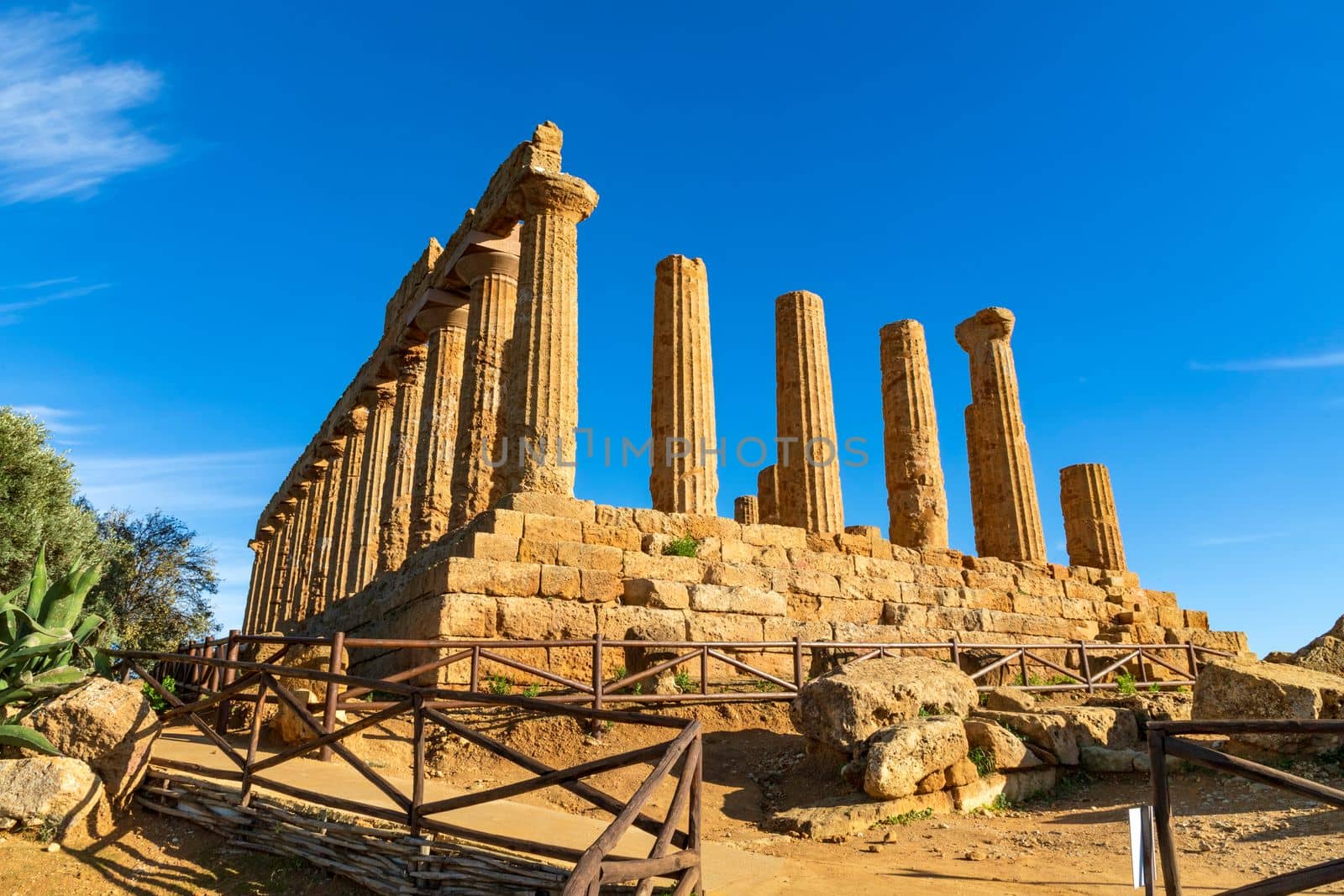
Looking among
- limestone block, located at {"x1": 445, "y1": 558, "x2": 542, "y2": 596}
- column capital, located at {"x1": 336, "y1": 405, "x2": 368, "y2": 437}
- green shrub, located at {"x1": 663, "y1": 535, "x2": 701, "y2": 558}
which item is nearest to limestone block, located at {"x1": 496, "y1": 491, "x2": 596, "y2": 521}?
limestone block, located at {"x1": 445, "y1": 558, "x2": 542, "y2": 596}

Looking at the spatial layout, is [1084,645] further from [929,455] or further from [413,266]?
[413,266]

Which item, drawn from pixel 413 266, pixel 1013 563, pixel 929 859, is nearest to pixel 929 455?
pixel 1013 563

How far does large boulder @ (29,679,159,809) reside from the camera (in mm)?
6184

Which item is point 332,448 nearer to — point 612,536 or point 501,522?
point 612,536

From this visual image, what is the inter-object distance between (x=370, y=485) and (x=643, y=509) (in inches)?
381

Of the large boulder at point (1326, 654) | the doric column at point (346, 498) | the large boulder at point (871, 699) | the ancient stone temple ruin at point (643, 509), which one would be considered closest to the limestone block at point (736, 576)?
the ancient stone temple ruin at point (643, 509)

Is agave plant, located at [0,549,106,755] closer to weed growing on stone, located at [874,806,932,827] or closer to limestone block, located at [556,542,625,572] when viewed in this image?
limestone block, located at [556,542,625,572]

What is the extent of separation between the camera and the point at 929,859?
5.80m

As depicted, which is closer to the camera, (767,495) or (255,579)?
(767,495)

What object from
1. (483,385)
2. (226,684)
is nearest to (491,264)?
(483,385)

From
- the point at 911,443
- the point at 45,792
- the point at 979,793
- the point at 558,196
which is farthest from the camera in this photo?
the point at 911,443

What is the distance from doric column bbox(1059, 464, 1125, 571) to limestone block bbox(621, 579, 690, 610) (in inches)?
558

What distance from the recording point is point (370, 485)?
66.4ft

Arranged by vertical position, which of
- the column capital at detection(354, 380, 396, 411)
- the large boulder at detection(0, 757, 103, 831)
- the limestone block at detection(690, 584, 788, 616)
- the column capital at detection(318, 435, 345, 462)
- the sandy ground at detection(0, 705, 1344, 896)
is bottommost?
the sandy ground at detection(0, 705, 1344, 896)
